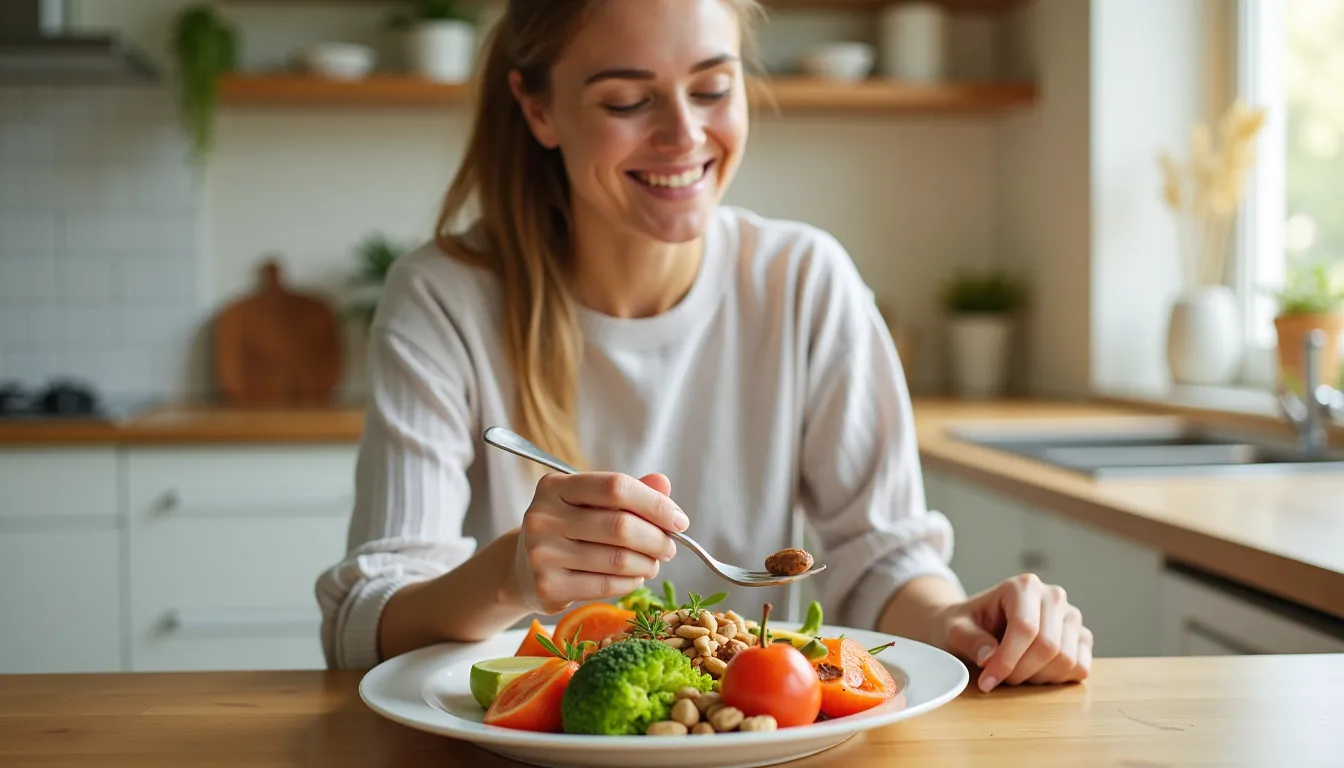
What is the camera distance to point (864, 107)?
132 inches

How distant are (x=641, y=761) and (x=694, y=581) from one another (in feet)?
2.48

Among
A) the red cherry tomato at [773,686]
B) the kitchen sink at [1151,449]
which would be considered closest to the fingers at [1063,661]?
the red cherry tomato at [773,686]

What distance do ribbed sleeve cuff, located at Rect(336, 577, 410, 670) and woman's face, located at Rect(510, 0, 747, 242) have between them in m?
0.44

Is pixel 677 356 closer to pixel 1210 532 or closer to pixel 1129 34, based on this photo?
pixel 1210 532

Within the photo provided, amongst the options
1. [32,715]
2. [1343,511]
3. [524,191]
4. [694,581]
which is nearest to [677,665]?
[32,715]

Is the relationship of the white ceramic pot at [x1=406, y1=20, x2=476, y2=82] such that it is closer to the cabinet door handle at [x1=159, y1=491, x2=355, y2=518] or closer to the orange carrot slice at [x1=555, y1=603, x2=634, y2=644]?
the cabinet door handle at [x1=159, y1=491, x2=355, y2=518]

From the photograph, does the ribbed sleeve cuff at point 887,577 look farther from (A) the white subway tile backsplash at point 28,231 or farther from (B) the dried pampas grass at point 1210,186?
(A) the white subway tile backsplash at point 28,231

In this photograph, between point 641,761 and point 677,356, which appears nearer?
point 641,761

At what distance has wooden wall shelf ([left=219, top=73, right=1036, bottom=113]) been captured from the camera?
10.1 ft

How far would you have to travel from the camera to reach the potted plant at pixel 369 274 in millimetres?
3223

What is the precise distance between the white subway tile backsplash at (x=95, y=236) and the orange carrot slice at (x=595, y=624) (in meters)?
2.67

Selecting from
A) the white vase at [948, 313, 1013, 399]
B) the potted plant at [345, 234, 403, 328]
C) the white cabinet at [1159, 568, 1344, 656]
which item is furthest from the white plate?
the white vase at [948, 313, 1013, 399]

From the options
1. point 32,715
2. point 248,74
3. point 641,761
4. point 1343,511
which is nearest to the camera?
point 641,761

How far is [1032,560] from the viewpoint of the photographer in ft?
6.91
